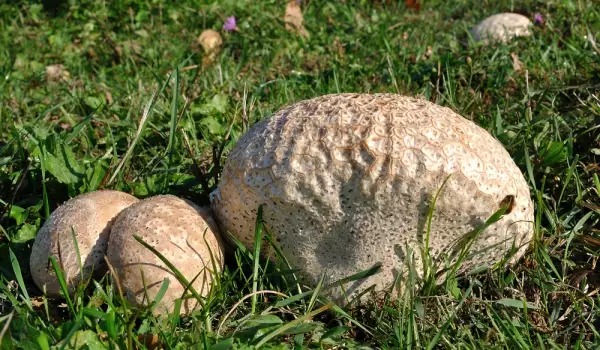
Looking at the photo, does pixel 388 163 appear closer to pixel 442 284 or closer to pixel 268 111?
pixel 442 284

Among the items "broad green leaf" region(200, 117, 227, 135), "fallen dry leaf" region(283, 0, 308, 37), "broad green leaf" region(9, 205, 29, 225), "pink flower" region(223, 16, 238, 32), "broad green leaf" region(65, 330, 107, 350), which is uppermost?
"pink flower" region(223, 16, 238, 32)

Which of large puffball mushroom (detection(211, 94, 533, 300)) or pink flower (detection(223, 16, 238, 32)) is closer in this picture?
large puffball mushroom (detection(211, 94, 533, 300))

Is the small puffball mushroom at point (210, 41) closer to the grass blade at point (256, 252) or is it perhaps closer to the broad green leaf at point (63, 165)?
the broad green leaf at point (63, 165)

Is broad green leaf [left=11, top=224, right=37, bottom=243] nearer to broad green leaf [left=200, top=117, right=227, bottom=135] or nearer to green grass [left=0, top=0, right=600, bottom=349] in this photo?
green grass [left=0, top=0, right=600, bottom=349]

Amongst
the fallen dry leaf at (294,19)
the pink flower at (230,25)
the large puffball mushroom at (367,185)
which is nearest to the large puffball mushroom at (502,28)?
the fallen dry leaf at (294,19)

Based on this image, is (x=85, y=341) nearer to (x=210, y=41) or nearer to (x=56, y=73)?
(x=56, y=73)

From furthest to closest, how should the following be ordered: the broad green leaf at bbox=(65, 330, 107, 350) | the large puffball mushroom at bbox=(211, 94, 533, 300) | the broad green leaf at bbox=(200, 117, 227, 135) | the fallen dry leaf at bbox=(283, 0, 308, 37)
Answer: the fallen dry leaf at bbox=(283, 0, 308, 37), the broad green leaf at bbox=(200, 117, 227, 135), the large puffball mushroom at bbox=(211, 94, 533, 300), the broad green leaf at bbox=(65, 330, 107, 350)

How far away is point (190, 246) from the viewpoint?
7.77 ft

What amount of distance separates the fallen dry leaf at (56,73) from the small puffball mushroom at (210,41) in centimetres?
103

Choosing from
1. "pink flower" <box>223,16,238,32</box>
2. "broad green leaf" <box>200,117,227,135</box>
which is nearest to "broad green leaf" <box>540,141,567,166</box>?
"broad green leaf" <box>200,117,227,135</box>

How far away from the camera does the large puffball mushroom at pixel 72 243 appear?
2381 millimetres

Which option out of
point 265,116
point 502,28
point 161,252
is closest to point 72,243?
point 161,252

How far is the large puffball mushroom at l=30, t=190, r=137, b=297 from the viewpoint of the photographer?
238 cm

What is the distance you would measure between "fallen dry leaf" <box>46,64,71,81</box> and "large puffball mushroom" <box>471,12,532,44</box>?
3089 mm
